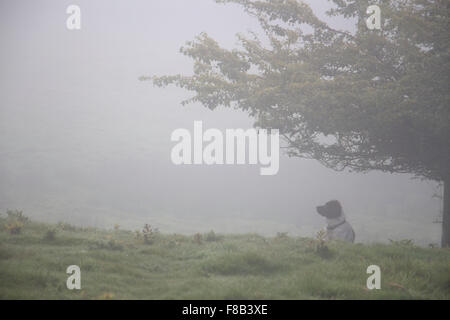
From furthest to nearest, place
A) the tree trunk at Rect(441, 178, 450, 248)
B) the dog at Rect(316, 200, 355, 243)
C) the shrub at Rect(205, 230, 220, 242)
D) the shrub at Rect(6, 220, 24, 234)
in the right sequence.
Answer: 1. the tree trunk at Rect(441, 178, 450, 248)
2. the dog at Rect(316, 200, 355, 243)
3. the shrub at Rect(205, 230, 220, 242)
4. the shrub at Rect(6, 220, 24, 234)

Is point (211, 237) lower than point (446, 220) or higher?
lower

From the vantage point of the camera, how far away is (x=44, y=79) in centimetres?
10712

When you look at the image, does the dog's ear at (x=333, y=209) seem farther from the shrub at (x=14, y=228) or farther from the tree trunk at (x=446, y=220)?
the shrub at (x=14, y=228)

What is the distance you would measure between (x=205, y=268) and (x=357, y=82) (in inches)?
294

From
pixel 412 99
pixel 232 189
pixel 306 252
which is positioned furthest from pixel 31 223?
pixel 232 189

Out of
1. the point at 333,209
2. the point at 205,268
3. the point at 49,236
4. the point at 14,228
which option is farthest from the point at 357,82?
the point at 14,228

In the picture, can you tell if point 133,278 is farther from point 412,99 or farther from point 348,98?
point 412,99

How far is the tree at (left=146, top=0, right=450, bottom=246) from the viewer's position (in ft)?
35.4

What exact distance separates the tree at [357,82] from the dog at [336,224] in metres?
2.49

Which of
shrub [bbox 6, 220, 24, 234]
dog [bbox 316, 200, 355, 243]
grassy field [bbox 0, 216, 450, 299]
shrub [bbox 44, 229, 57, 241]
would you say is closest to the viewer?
grassy field [bbox 0, 216, 450, 299]

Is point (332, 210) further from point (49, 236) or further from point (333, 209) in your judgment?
point (49, 236)

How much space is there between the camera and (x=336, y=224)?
11078mm

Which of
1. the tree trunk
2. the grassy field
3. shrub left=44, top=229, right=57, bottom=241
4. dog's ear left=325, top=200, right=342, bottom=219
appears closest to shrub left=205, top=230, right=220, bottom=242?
the grassy field

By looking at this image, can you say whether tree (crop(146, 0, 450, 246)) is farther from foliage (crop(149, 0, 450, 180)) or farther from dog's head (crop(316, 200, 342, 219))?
dog's head (crop(316, 200, 342, 219))
